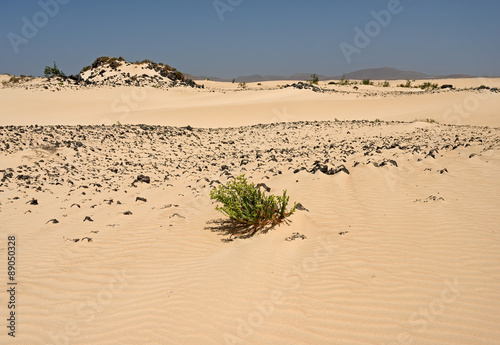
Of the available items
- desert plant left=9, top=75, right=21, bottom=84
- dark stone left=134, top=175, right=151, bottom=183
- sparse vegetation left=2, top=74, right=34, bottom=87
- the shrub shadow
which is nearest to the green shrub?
the shrub shadow

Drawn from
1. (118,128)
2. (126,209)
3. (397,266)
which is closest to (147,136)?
(118,128)

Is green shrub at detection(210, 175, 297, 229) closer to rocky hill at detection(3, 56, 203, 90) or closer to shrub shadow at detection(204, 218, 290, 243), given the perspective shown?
shrub shadow at detection(204, 218, 290, 243)

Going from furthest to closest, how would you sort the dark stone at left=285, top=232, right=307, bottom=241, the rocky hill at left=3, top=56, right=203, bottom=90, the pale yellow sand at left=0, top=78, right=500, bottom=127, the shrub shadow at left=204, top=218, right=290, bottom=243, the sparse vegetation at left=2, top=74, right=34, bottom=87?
the sparse vegetation at left=2, top=74, right=34, bottom=87 < the rocky hill at left=3, top=56, right=203, bottom=90 < the pale yellow sand at left=0, top=78, right=500, bottom=127 < the shrub shadow at left=204, top=218, right=290, bottom=243 < the dark stone at left=285, top=232, right=307, bottom=241

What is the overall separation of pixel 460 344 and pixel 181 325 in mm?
2454

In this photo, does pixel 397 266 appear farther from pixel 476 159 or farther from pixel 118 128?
pixel 118 128

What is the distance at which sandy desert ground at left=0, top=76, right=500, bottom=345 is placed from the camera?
11.2 ft

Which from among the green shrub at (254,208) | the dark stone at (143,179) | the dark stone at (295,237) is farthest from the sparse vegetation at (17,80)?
the dark stone at (295,237)

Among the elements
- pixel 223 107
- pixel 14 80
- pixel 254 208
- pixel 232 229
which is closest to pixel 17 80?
pixel 14 80

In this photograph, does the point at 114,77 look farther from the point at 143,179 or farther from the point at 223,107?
the point at 143,179

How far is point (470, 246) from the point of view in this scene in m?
4.55

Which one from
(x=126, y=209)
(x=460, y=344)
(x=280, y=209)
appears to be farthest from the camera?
(x=126, y=209)

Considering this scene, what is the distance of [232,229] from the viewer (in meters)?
6.01

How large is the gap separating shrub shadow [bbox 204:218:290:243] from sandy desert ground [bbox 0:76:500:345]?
0.20ft

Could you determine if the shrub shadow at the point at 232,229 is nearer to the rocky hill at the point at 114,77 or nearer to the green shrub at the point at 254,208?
the green shrub at the point at 254,208
